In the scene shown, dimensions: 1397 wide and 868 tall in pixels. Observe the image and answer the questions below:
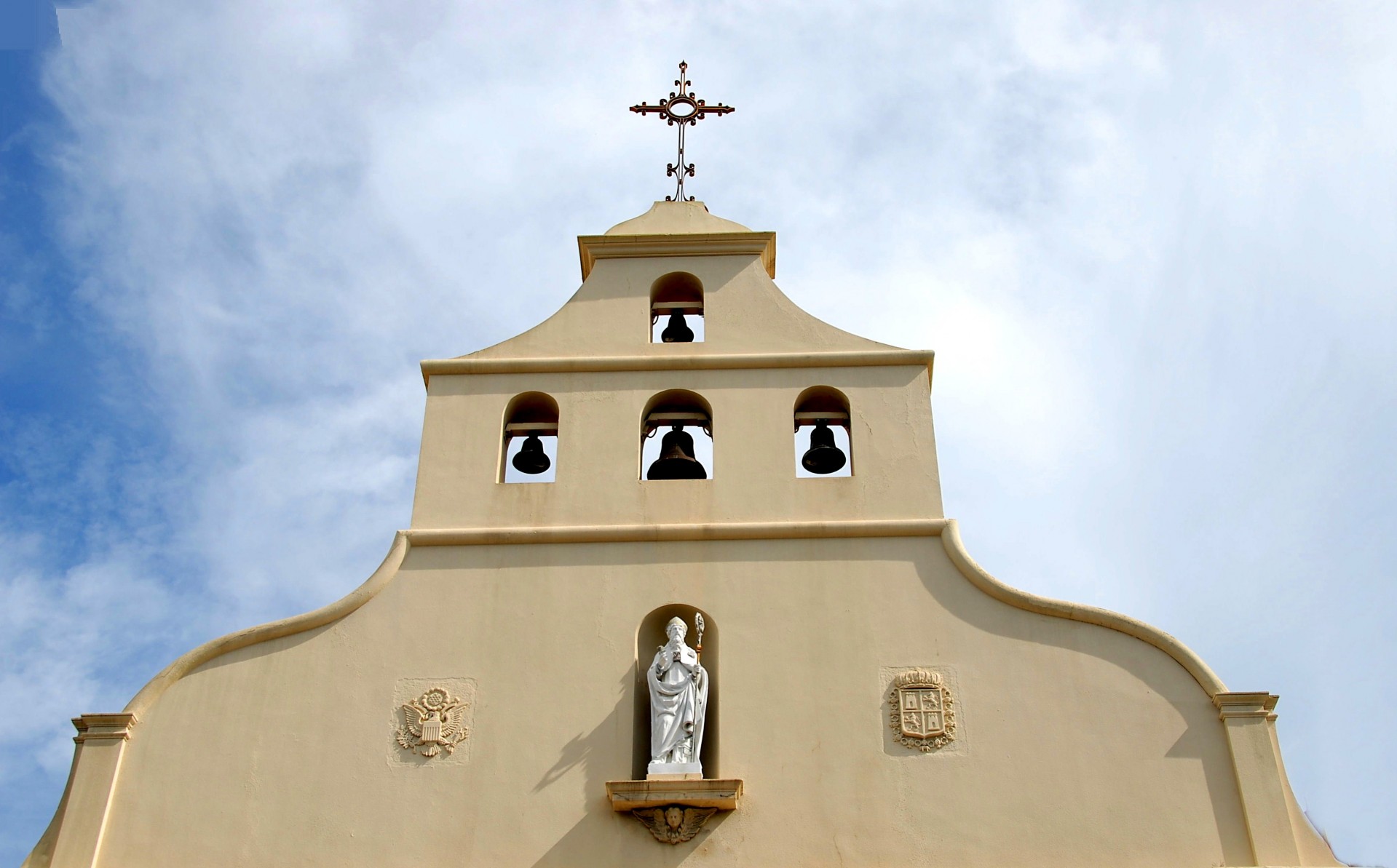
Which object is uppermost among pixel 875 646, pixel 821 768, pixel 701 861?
pixel 875 646

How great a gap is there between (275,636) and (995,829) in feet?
19.7

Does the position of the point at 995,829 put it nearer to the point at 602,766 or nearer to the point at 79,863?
the point at 602,766

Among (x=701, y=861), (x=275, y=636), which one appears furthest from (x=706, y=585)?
(x=275, y=636)

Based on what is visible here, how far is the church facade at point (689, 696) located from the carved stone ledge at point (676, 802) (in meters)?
0.02

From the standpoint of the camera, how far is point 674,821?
36.5 feet

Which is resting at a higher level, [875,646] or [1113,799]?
[875,646]

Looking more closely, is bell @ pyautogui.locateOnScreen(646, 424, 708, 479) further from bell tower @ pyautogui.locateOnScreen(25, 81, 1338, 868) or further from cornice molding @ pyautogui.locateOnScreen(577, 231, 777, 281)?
cornice molding @ pyautogui.locateOnScreen(577, 231, 777, 281)

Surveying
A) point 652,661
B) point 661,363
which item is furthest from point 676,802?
point 661,363

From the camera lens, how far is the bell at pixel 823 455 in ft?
44.9

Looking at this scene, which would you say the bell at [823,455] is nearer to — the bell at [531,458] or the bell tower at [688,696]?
the bell tower at [688,696]

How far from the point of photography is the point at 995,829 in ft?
36.4

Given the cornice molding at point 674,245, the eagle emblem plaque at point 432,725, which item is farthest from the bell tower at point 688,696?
the cornice molding at point 674,245

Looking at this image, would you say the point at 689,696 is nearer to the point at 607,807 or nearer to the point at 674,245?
the point at 607,807

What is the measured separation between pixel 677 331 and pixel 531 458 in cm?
212
